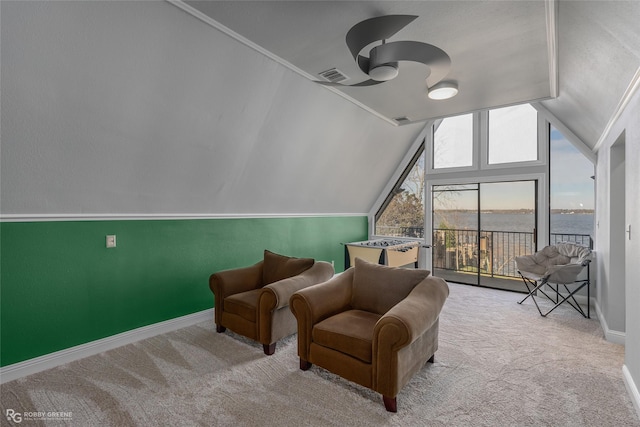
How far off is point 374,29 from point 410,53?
1.00 feet

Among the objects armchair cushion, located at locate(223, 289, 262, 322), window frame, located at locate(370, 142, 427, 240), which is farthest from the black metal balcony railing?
armchair cushion, located at locate(223, 289, 262, 322)

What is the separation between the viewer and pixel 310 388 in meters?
2.33

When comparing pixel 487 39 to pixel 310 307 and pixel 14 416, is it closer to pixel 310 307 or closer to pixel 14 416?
pixel 310 307

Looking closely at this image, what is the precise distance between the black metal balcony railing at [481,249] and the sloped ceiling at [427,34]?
8.90ft

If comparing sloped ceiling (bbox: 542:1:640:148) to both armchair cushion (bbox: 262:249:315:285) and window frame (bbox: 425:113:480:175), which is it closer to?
window frame (bbox: 425:113:480:175)

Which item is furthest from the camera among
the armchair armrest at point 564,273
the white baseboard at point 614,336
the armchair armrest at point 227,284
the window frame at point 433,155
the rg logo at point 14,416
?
the window frame at point 433,155

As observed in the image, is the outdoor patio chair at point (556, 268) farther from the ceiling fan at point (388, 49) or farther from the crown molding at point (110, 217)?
the crown molding at point (110, 217)

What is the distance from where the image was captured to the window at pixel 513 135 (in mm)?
5031

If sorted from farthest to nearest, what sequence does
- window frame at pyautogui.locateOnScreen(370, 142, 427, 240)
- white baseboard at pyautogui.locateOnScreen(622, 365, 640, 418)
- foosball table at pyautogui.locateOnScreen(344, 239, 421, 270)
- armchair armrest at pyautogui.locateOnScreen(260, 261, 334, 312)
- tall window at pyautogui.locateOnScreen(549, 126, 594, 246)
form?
window frame at pyautogui.locateOnScreen(370, 142, 427, 240) → foosball table at pyautogui.locateOnScreen(344, 239, 421, 270) → tall window at pyautogui.locateOnScreen(549, 126, 594, 246) → armchair armrest at pyautogui.locateOnScreen(260, 261, 334, 312) → white baseboard at pyautogui.locateOnScreen(622, 365, 640, 418)

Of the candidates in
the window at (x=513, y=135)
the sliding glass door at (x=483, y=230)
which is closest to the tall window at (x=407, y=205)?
the sliding glass door at (x=483, y=230)

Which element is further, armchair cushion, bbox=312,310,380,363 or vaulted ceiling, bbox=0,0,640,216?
armchair cushion, bbox=312,310,380,363

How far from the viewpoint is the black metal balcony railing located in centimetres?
527

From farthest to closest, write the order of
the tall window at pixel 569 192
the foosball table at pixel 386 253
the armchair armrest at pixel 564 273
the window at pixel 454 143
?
1. the window at pixel 454 143
2. the foosball table at pixel 386 253
3. the tall window at pixel 569 192
4. the armchair armrest at pixel 564 273

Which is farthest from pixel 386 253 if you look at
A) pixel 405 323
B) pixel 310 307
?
pixel 405 323
